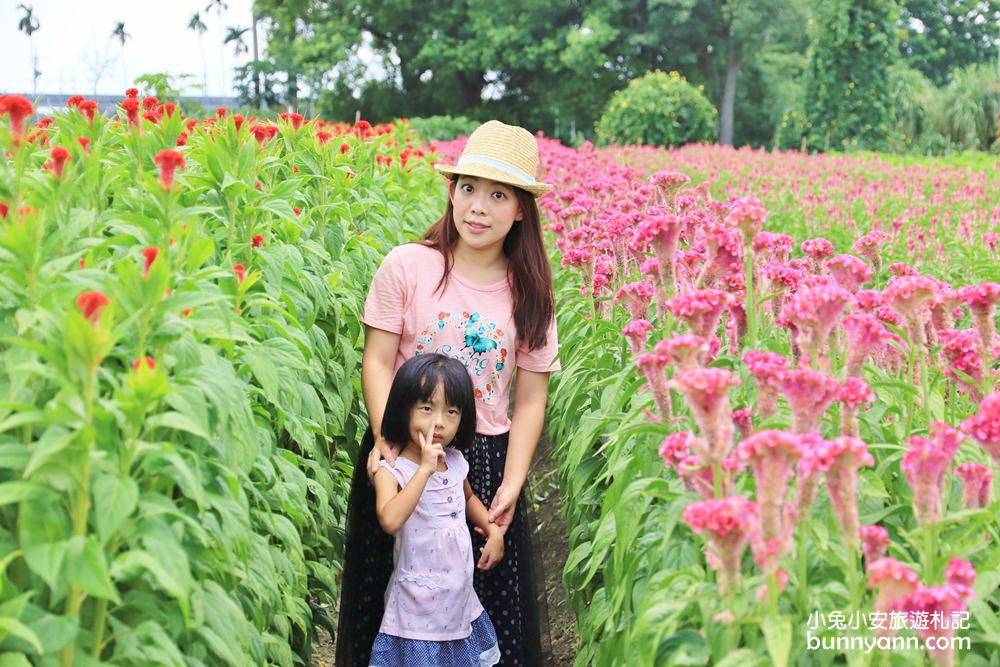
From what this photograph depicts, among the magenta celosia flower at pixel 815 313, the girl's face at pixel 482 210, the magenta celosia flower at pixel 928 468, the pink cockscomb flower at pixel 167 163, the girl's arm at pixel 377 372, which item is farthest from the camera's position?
the girl's face at pixel 482 210

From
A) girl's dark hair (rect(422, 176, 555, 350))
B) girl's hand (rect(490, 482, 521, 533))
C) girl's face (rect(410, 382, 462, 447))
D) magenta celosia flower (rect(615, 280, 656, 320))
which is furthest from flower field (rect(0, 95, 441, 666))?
magenta celosia flower (rect(615, 280, 656, 320))

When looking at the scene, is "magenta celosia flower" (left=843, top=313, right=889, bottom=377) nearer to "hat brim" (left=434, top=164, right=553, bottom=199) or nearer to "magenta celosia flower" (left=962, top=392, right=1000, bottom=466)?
"magenta celosia flower" (left=962, top=392, right=1000, bottom=466)

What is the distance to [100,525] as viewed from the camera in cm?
196

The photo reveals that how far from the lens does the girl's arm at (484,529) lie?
12.0ft

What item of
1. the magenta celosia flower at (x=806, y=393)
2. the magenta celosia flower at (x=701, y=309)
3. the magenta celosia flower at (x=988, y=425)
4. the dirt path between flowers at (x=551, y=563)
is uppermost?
the magenta celosia flower at (x=701, y=309)

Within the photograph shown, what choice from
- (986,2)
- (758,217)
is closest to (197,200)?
(758,217)

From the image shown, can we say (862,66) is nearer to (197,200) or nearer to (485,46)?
(485,46)

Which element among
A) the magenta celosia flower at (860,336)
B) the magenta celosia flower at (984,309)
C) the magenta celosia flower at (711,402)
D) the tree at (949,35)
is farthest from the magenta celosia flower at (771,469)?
the tree at (949,35)

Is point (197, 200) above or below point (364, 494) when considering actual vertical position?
above

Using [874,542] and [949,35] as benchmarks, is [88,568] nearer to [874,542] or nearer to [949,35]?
[874,542]

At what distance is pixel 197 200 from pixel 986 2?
64.3 metres

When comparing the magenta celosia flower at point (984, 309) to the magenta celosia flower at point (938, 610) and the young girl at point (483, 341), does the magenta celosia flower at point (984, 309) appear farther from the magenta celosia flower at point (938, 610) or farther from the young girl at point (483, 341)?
the young girl at point (483, 341)

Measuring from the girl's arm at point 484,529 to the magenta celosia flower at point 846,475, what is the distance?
1766 mm

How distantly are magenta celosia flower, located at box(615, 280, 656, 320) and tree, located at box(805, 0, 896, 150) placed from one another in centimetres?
2529
